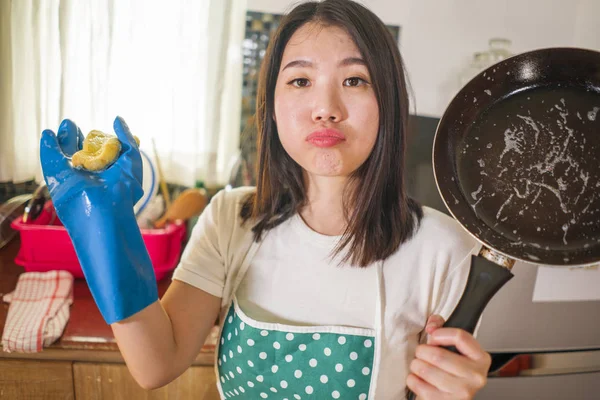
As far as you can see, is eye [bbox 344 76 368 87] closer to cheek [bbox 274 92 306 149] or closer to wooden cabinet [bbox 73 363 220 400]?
cheek [bbox 274 92 306 149]

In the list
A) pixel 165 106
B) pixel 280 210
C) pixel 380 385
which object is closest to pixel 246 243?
pixel 280 210

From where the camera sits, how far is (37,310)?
1016mm

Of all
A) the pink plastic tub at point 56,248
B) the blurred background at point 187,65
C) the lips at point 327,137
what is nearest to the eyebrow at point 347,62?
the lips at point 327,137

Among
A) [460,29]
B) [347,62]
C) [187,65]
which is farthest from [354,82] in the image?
[460,29]

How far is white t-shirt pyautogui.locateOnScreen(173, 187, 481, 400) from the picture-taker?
73 cm

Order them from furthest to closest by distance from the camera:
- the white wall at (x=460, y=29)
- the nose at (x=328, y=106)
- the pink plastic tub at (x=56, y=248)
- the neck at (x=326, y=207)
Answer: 1. the white wall at (x=460, y=29)
2. the pink plastic tub at (x=56, y=248)
3. the neck at (x=326, y=207)
4. the nose at (x=328, y=106)

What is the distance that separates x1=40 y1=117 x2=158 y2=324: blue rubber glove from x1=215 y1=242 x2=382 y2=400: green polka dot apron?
215mm

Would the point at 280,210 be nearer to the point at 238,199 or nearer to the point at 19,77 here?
the point at 238,199

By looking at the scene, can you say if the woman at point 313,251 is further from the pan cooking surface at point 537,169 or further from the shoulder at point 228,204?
the pan cooking surface at point 537,169

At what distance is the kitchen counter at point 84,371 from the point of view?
96cm

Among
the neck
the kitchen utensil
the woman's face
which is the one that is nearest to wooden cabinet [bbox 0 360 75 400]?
the kitchen utensil

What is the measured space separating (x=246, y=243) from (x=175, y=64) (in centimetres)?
88

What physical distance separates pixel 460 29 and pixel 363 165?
3.60ft

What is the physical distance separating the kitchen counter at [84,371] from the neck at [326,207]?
0.40 metres
